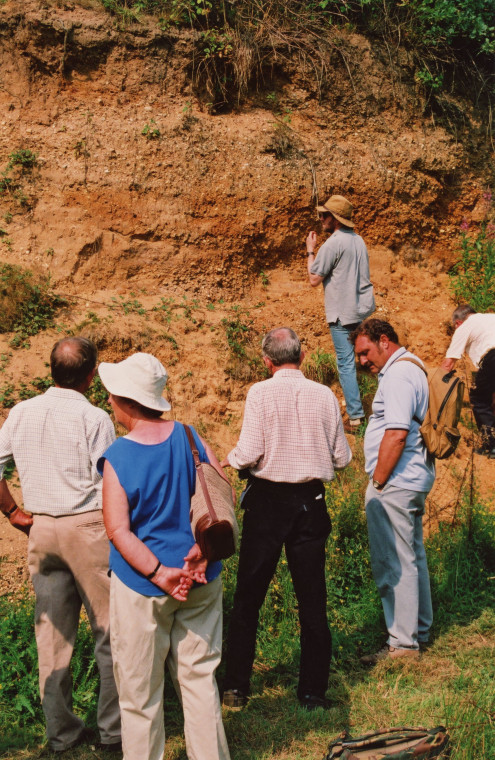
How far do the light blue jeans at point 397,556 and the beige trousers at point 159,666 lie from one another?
1.73m

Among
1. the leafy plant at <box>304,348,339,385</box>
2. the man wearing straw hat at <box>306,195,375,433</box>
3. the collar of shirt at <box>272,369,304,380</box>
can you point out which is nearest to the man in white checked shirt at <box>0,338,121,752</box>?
the collar of shirt at <box>272,369,304,380</box>

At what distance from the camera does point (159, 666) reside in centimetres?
295

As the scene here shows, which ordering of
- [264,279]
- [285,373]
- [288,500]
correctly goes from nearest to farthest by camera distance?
[288,500] → [285,373] → [264,279]

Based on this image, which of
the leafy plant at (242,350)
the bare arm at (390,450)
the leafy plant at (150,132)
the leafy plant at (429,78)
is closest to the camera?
the bare arm at (390,450)

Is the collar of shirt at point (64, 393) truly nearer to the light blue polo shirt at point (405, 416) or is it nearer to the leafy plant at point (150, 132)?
the light blue polo shirt at point (405, 416)

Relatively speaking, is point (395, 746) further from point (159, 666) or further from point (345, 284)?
point (345, 284)

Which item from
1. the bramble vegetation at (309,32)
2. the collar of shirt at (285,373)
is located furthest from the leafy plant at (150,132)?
the collar of shirt at (285,373)

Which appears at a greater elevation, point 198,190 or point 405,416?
point 198,190

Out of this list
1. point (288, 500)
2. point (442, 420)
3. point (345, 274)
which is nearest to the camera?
point (288, 500)

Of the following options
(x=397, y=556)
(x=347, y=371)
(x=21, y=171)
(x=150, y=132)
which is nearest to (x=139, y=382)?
(x=397, y=556)

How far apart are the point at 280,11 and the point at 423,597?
7.31 meters

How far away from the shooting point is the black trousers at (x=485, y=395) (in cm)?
683

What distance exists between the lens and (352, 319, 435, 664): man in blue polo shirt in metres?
4.25

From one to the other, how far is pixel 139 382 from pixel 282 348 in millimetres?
1130
